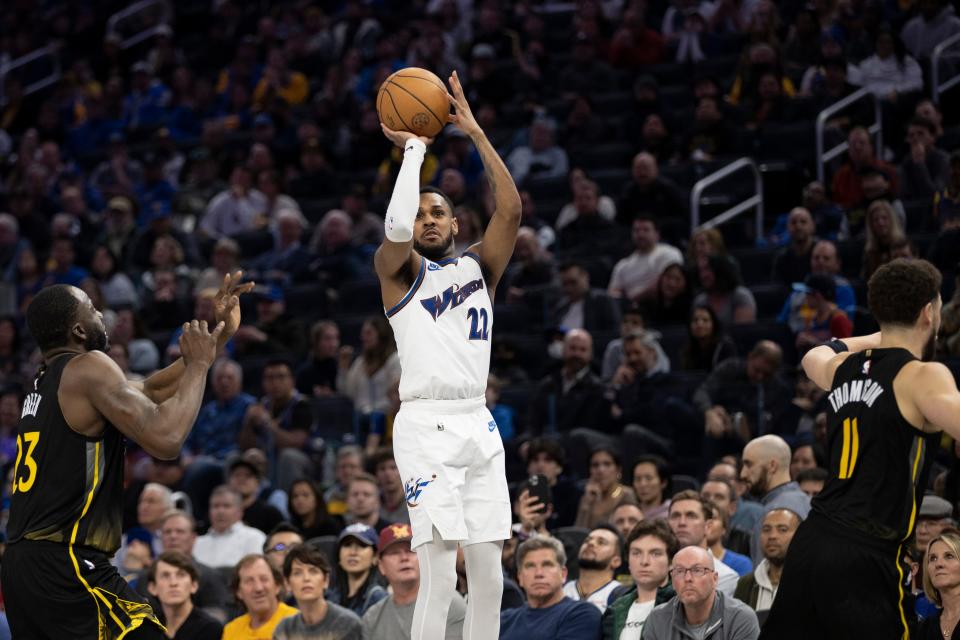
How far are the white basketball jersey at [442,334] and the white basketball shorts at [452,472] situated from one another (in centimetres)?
8

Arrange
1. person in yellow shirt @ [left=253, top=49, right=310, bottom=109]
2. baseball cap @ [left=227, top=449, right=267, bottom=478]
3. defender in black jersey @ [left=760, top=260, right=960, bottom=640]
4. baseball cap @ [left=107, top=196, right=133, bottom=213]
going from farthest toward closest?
person in yellow shirt @ [left=253, top=49, right=310, bottom=109], baseball cap @ [left=107, top=196, right=133, bottom=213], baseball cap @ [left=227, top=449, right=267, bottom=478], defender in black jersey @ [left=760, top=260, right=960, bottom=640]

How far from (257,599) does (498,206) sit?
4050mm

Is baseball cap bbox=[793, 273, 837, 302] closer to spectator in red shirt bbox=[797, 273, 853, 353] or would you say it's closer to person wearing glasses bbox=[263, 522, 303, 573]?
spectator in red shirt bbox=[797, 273, 853, 353]

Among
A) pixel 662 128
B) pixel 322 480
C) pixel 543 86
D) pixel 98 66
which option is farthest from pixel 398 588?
pixel 98 66

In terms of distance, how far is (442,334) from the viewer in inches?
275

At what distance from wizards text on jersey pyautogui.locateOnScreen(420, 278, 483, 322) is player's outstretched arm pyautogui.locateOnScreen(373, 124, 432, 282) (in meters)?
0.20

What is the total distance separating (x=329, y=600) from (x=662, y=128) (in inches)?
305

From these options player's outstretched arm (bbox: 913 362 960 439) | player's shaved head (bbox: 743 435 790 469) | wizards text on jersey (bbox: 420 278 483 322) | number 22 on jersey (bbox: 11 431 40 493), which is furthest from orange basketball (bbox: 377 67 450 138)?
player's shaved head (bbox: 743 435 790 469)

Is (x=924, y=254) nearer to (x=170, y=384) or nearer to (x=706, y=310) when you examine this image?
(x=706, y=310)

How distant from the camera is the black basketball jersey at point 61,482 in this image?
654cm

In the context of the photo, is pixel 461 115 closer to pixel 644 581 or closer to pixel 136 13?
pixel 644 581

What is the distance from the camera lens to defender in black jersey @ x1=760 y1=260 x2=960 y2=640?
5945mm

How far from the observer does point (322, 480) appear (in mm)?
13625

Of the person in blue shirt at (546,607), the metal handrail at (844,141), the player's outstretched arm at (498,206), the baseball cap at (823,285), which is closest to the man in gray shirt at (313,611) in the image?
the person in blue shirt at (546,607)
